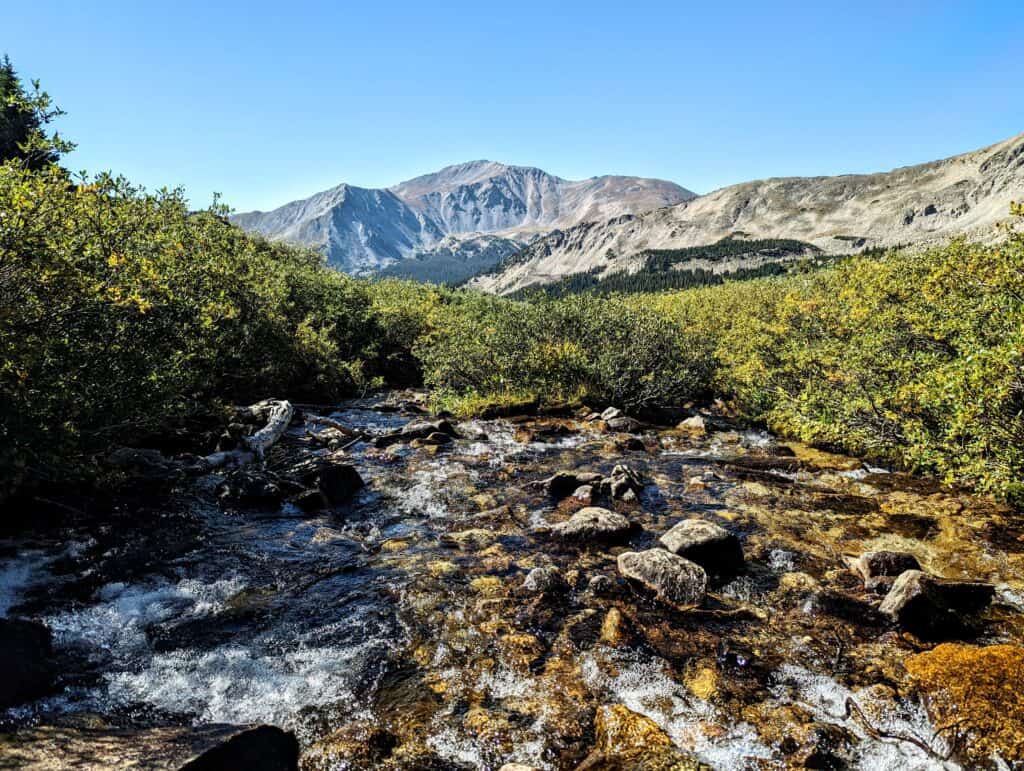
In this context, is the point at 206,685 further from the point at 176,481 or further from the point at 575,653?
the point at 176,481

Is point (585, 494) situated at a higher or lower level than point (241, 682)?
lower

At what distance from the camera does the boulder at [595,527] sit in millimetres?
11938

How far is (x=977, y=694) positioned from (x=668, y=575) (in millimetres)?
4301

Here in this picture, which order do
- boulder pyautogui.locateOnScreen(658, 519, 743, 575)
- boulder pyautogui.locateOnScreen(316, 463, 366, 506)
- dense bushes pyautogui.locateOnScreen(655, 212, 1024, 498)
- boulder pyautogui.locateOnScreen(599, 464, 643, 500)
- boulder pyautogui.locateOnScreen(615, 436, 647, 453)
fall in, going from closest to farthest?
boulder pyautogui.locateOnScreen(658, 519, 743, 575), dense bushes pyautogui.locateOnScreen(655, 212, 1024, 498), boulder pyautogui.locateOnScreen(316, 463, 366, 506), boulder pyautogui.locateOnScreen(599, 464, 643, 500), boulder pyautogui.locateOnScreen(615, 436, 647, 453)

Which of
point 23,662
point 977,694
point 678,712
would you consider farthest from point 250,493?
point 977,694

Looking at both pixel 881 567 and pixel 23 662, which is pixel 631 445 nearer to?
pixel 881 567

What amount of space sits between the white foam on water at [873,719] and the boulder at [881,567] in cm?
319

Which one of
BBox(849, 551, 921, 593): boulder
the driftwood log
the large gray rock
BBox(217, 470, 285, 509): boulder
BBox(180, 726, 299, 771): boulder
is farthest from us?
the driftwood log

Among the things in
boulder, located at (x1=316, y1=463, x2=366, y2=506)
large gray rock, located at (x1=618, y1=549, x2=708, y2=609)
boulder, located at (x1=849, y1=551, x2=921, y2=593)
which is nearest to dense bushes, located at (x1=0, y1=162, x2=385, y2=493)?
boulder, located at (x1=316, y1=463, x2=366, y2=506)

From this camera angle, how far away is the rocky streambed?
606 centimetres

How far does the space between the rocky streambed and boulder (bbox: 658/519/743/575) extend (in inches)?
1.8

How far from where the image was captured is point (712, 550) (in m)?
10.6

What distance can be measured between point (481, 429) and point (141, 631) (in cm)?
1573

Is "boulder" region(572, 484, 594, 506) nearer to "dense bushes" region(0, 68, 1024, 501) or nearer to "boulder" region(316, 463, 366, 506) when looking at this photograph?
"boulder" region(316, 463, 366, 506)
